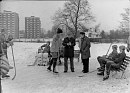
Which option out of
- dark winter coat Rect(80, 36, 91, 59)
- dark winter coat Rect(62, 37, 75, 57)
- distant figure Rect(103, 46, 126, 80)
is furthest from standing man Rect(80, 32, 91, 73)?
distant figure Rect(103, 46, 126, 80)

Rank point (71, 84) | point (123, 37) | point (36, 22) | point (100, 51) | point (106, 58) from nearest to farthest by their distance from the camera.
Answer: point (71, 84) < point (106, 58) < point (123, 37) < point (36, 22) < point (100, 51)

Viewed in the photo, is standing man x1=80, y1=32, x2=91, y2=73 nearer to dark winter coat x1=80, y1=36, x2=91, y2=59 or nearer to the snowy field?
dark winter coat x1=80, y1=36, x2=91, y2=59

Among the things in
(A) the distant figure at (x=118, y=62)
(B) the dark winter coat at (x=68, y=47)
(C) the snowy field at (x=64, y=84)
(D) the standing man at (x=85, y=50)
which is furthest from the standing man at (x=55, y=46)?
(A) the distant figure at (x=118, y=62)

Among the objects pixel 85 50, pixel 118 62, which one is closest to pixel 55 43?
pixel 85 50

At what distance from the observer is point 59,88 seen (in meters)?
4.13

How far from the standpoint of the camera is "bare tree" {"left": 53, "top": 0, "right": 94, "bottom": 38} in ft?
23.9

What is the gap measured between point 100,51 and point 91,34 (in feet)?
5.60

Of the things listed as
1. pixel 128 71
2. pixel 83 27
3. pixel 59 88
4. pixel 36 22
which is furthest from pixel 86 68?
pixel 83 27

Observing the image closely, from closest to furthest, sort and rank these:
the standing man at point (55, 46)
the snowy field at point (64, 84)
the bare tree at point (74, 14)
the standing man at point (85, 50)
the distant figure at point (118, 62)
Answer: the snowy field at point (64, 84) < the distant figure at point (118, 62) < the standing man at point (55, 46) < the standing man at point (85, 50) < the bare tree at point (74, 14)

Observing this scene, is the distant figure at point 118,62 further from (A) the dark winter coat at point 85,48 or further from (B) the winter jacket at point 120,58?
(A) the dark winter coat at point 85,48

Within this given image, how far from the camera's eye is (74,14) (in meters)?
8.07

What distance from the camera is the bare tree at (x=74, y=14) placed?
7271mm

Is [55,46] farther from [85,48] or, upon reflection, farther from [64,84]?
[64,84]

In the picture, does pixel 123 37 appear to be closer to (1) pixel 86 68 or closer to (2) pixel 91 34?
(1) pixel 86 68
